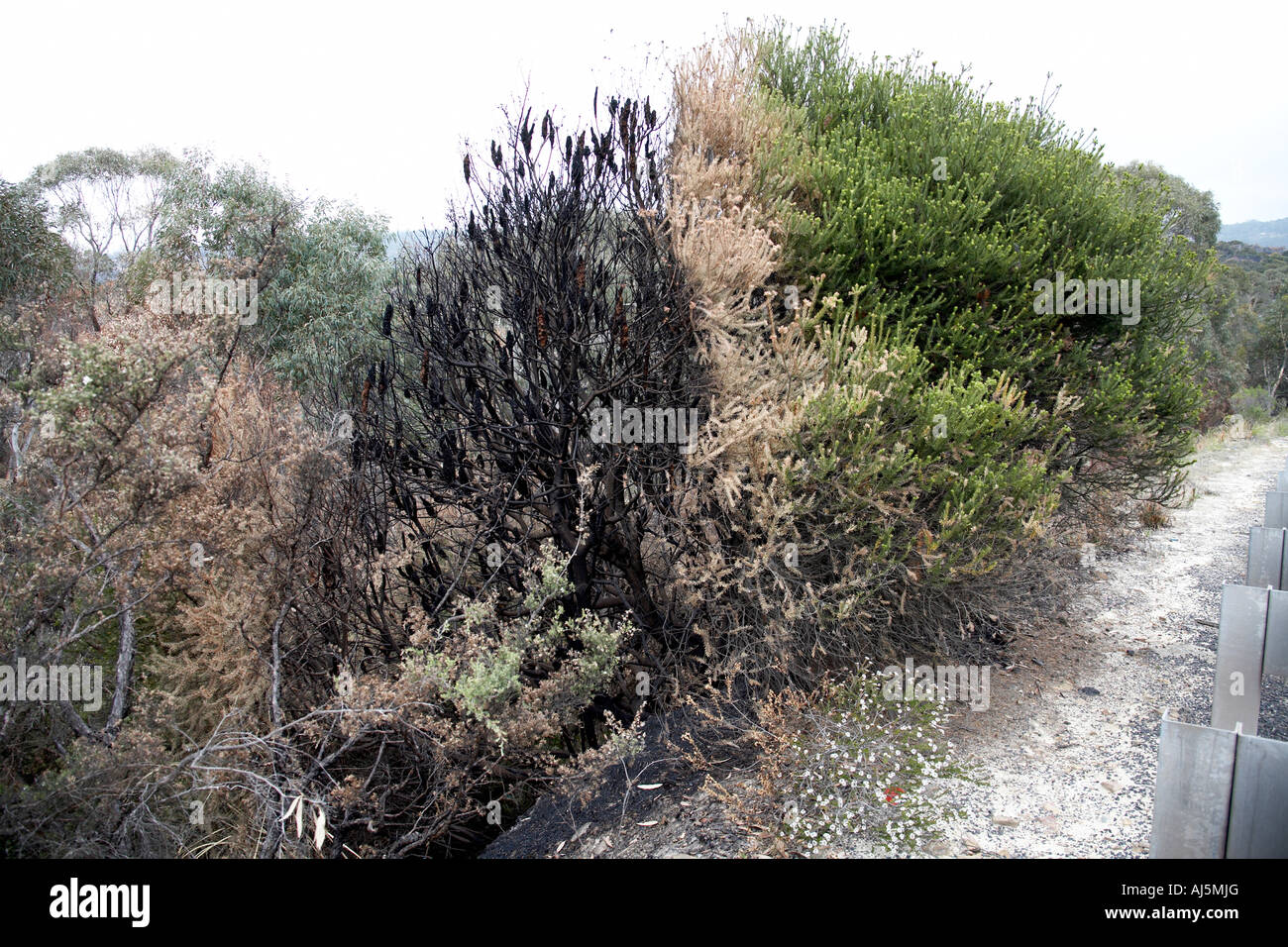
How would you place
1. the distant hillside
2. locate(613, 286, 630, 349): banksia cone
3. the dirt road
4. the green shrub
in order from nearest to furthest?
the dirt road, locate(613, 286, 630, 349): banksia cone, the green shrub, the distant hillside

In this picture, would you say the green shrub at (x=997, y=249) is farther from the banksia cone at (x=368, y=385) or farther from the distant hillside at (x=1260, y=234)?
the distant hillside at (x=1260, y=234)

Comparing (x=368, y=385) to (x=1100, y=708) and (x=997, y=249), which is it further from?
(x=1100, y=708)

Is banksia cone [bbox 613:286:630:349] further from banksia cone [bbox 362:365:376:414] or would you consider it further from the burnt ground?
the burnt ground

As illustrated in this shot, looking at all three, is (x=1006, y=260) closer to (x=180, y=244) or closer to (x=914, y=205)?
(x=914, y=205)

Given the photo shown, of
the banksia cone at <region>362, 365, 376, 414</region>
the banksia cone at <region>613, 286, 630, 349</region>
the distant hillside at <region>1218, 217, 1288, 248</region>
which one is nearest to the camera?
the banksia cone at <region>613, 286, 630, 349</region>

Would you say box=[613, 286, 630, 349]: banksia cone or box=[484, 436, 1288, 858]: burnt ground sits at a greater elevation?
box=[613, 286, 630, 349]: banksia cone

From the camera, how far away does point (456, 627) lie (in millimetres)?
5594

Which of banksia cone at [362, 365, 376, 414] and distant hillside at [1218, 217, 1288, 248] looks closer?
banksia cone at [362, 365, 376, 414]

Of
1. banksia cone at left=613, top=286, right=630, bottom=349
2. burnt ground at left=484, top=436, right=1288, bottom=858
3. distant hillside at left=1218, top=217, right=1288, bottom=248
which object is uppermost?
distant hillside at left=1218, top=217, right=1288, bottom=248

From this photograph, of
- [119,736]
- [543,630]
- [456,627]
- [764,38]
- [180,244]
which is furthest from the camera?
[180,244]

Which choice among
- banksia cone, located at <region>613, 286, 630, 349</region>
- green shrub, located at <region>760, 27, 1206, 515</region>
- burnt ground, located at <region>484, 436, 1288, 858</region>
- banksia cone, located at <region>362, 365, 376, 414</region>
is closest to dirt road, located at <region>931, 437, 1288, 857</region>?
burnt ground, located at <region>484, 436, 1288, 858</region>

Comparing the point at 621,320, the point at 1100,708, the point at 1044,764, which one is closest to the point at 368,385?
the point at 621,320
